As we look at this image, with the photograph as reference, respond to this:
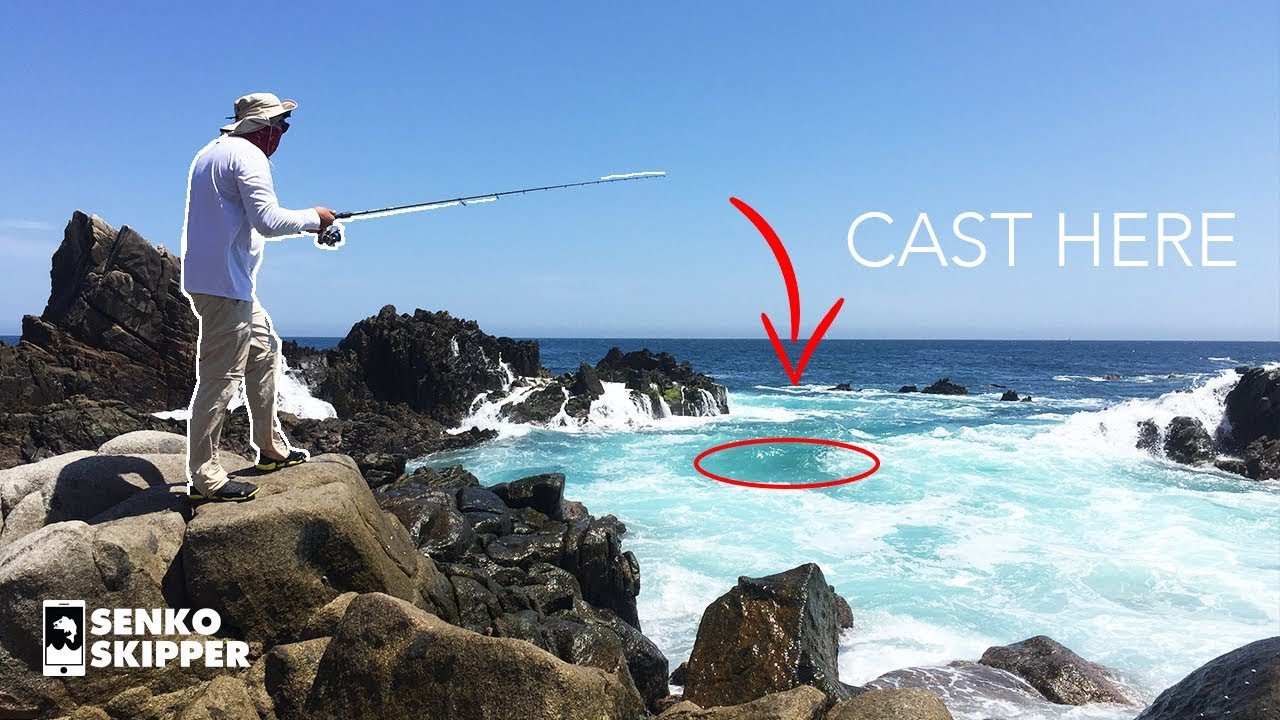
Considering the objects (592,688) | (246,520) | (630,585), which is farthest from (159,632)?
(630,585)

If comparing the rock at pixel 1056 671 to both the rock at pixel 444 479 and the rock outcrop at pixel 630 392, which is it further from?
the rock outcrop at pixel 630 392

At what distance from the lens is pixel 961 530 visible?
15.4 metres

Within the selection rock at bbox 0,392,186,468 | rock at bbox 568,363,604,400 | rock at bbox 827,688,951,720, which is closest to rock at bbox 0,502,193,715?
rock at bbox 827,688,951,720

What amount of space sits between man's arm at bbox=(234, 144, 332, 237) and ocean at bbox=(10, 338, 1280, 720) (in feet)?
23.1

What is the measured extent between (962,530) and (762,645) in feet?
32.5

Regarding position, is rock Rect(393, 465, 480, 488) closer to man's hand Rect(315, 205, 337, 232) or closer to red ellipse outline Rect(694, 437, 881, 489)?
red ellipse outline Rect(694, 437, 881, 489)

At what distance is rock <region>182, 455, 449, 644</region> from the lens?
4.71 metres

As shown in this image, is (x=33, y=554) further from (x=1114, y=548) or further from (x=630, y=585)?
(x=1114, y=548)

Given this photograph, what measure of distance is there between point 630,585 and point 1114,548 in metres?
10.3

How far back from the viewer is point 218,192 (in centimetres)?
469

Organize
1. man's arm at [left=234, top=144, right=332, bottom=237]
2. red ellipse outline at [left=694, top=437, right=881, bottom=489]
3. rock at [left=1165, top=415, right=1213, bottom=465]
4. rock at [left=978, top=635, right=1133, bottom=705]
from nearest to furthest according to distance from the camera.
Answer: man's arm at [left=234, top=144, right=332, bottom=237]
rock at [left=978, top=635, right=1133, bottom=705]
red ellipse outline at [left=694, top=437, right=881, bottom=489]
rock at [left=1165, top=415, right=1213, bottom=465]

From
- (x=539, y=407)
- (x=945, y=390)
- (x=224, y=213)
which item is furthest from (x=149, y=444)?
(x=945, y=390)

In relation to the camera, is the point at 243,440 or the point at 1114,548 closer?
the point at 1114,548

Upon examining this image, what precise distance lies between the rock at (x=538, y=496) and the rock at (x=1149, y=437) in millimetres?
23137
